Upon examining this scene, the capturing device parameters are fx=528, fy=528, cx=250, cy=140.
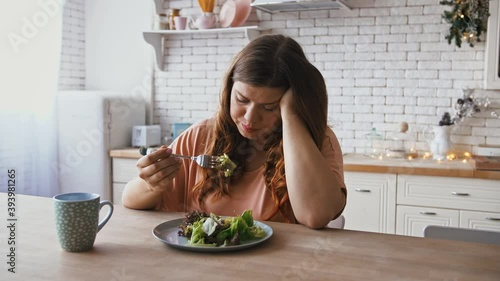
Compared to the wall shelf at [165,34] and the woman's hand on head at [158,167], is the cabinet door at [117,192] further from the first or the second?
the woman's hand on head at [158,167]

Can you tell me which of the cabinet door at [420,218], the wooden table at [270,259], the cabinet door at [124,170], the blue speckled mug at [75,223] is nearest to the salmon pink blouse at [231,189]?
the wooden table at [270,259]

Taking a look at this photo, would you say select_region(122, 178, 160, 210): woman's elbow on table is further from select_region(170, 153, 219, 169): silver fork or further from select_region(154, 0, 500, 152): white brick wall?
select_region(154, 0, 500, 152): white brick wall

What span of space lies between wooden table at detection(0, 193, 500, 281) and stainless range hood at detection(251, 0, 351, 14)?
224 centimetres

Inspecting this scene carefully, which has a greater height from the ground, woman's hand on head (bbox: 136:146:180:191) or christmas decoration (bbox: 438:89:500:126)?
christmas decoration (bbox: 438:89:500:126)

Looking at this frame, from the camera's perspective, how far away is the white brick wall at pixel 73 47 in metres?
4.27

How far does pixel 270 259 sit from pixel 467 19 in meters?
2.66

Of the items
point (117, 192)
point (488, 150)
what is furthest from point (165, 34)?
point (488, 150)

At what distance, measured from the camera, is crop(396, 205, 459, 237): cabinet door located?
3.04 meters

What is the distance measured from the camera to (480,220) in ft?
9.75

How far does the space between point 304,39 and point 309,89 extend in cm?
215

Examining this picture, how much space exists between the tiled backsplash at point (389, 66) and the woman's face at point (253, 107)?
208 centimetres

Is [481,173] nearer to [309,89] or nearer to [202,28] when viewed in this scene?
[309,89]

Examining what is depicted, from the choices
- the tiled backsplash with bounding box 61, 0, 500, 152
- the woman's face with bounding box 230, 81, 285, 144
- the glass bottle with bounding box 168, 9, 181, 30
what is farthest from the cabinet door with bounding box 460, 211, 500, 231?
the glass bottle with bounding box 168, 9, 181, 30

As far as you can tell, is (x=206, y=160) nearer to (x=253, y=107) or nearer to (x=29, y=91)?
(x=253, y=107)
